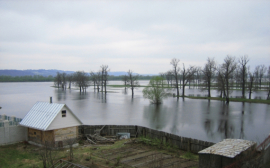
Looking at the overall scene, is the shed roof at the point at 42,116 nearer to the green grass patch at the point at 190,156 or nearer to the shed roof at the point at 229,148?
the green grass patch at the point at 190,156

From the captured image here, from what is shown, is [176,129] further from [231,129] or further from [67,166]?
[67,166]

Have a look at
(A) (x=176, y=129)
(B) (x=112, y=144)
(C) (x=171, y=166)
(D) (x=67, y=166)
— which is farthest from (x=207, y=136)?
Answer: (D) (x=67, y=166)

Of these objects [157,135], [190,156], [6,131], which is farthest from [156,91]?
[190,156]

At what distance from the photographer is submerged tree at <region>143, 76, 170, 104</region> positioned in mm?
47969

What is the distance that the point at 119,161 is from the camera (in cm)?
1266

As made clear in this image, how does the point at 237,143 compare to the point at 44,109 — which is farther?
the point at 44,109

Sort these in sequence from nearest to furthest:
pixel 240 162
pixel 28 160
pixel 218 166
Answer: pixel 240 162 → pixel 218 166 → pixel 28 160

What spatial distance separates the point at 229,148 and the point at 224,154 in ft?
2.83

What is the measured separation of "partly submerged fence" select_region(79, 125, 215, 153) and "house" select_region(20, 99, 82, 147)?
7.24 feet

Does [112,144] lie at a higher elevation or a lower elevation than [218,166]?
lower

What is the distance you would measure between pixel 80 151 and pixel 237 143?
10.1 m

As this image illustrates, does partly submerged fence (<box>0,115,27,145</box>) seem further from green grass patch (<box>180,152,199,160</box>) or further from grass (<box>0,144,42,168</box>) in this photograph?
green grass patch (<box>180,152,199,160</box>)

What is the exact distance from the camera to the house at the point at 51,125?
16812 millimetres

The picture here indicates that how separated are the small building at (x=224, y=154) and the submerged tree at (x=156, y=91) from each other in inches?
1459
